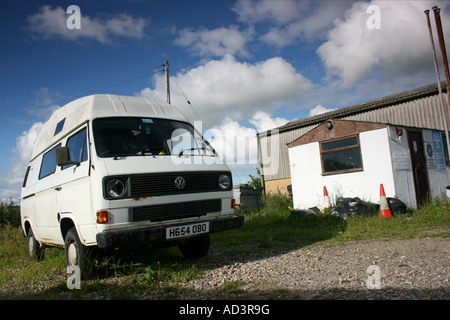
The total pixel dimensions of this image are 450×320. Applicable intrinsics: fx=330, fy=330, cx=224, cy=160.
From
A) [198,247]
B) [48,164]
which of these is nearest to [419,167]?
[198,247]

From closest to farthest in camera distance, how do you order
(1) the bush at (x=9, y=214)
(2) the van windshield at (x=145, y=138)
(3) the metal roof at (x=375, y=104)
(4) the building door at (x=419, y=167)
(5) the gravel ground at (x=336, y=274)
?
(5) the gravel ground at (x=336, y=274) < (2) the van windshield at (x=145, y=138) < (4) the building door at (x=419, y=167) < (1) the bush at (x=9, y=214) < (3) the metal roof at (x=375, y=104)

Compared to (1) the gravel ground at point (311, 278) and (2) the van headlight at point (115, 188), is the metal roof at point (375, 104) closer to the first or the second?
(1) the gravel ground at point (311, 278)

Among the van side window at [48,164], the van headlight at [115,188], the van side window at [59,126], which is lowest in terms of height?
the van headlight at [115,188]

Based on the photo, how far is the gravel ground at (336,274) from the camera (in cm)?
317

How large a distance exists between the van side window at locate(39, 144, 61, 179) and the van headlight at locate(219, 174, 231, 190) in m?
2.70

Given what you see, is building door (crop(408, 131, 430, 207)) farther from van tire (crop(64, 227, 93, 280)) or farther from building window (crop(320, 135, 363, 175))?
van tire (crop(64, 227, 93, 280))

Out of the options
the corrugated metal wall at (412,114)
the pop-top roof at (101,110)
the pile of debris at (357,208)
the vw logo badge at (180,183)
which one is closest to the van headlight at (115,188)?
the vw logo badge at (180,183)

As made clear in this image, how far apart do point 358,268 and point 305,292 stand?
113cm

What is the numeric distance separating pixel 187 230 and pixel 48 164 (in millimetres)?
3047

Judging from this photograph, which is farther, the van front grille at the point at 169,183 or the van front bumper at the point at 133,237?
the van front grille at the point at 169,183

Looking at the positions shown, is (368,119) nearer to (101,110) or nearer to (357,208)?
(357,208)

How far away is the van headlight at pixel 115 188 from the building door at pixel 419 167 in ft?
28.5

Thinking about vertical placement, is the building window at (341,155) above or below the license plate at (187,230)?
above
